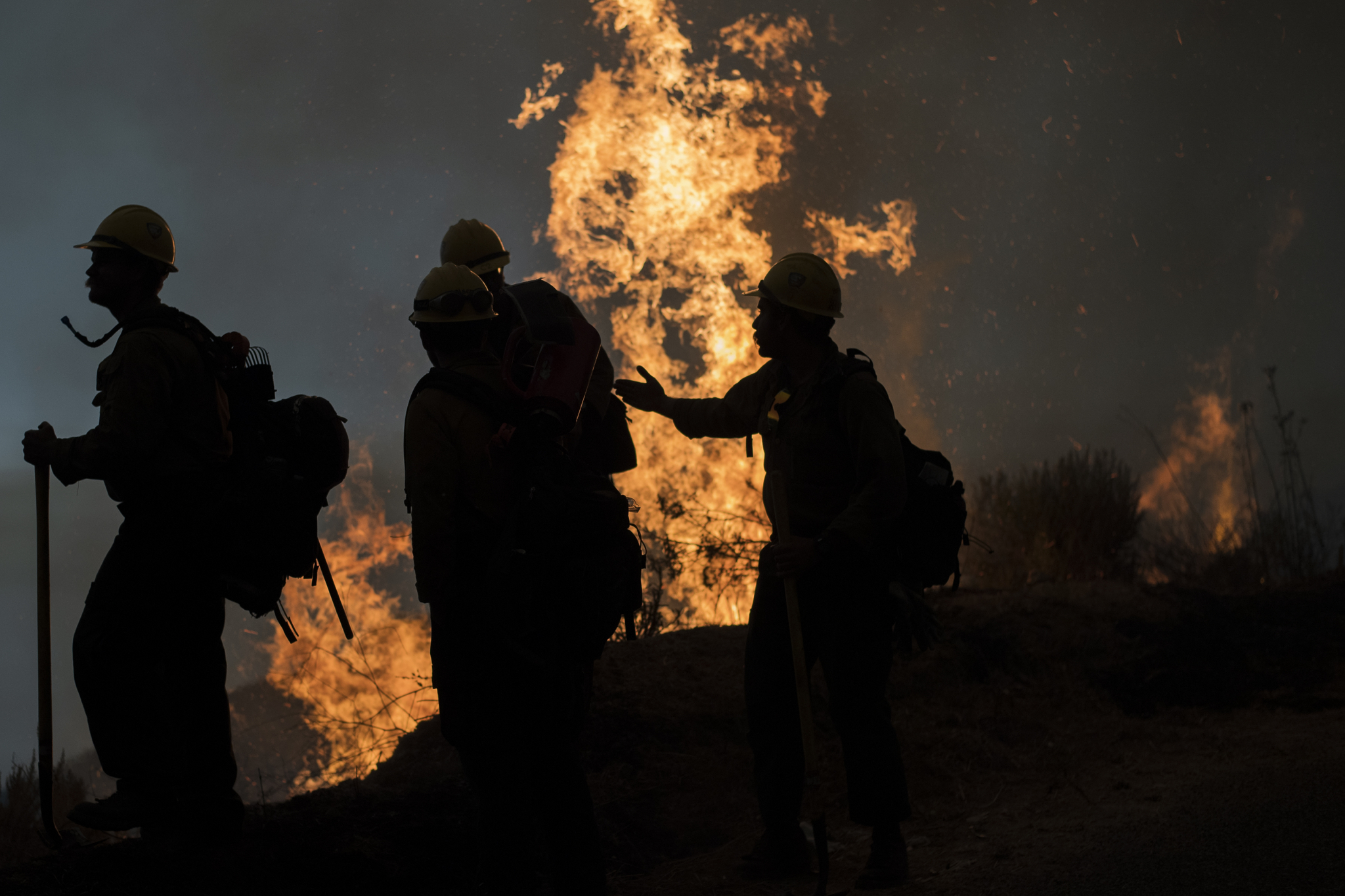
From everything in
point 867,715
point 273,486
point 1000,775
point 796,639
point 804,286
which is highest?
point 804,286

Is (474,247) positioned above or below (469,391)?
above

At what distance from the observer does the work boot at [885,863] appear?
349cm

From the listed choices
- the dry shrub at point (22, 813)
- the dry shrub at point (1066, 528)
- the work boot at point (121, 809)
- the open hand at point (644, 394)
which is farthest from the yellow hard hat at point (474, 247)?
the dry shrub at point (1066, 528)

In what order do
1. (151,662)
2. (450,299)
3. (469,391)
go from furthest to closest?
(151,662) < (450,299) < (469,391)

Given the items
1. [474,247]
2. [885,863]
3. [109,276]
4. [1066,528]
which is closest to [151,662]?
[109,276]

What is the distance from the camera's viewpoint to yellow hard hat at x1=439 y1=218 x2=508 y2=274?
408cm

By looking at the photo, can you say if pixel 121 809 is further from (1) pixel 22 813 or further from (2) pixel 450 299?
(1) pixel 22 813

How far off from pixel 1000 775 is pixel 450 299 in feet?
14.1

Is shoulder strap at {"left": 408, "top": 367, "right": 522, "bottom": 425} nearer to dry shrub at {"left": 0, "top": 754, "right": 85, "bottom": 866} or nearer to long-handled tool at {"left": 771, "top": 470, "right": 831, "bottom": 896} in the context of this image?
long-handled tool at {"left": 771, "top": 470, "right": 831, "bottom": 896}

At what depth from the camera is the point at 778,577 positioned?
12.0ft

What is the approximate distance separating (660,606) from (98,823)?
5.17 metres

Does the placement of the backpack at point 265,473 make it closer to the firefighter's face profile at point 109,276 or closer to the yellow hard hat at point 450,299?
the firefighter's face profile at point 109,276

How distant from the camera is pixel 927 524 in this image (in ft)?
12.1

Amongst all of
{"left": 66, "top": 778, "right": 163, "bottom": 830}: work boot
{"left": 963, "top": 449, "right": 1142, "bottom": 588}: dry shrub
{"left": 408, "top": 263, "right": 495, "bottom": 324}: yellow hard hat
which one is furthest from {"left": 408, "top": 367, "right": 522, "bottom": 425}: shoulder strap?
{"left": 963, "top": 449, "right": 1142, "bottom": 588}: dry shrub
